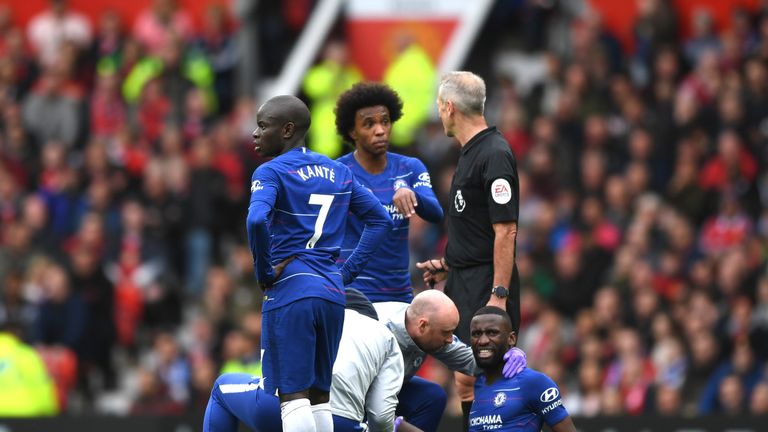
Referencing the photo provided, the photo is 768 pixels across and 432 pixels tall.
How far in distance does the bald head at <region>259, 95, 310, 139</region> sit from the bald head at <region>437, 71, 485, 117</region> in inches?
43.2

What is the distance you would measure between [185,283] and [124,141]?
2152mm

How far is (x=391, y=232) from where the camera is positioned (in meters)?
9.73

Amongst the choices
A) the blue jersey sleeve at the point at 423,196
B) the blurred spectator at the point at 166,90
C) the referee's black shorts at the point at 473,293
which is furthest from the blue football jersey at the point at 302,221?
the blurred spectator at the point at 166,90

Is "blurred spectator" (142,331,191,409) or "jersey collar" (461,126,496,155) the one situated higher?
"jersey collar" (461,126,496,155)

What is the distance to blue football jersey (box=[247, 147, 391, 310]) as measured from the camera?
8453 millimetres

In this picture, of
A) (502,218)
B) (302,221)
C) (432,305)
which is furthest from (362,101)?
(432,305)

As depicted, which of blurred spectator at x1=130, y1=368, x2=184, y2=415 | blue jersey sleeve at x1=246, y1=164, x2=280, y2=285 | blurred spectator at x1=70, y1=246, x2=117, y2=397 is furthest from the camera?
blurred spectator at x1=70, y1=246, x2=117, y2=397

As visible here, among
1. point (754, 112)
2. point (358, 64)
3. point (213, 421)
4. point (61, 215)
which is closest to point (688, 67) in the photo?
point (754, 112)

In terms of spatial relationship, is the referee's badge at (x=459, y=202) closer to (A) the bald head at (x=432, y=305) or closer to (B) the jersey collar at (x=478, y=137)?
(B) the jersey collar at (x=478, y=137)

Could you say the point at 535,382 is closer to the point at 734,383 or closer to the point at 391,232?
the point at 391,232

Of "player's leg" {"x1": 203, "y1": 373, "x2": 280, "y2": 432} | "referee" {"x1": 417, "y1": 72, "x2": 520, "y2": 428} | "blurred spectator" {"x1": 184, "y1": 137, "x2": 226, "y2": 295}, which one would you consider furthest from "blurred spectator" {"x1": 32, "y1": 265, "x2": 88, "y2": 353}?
"referee" {"x1": 417, "y1": 72, "x2": 520, "y2": 428}

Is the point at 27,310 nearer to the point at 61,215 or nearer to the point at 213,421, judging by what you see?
the point at 61,215

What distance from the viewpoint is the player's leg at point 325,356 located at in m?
8.55

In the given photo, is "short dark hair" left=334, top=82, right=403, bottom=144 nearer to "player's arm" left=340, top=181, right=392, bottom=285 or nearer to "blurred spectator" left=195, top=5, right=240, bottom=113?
"player's arm" left=340, top=181, right=392, bottom=285
